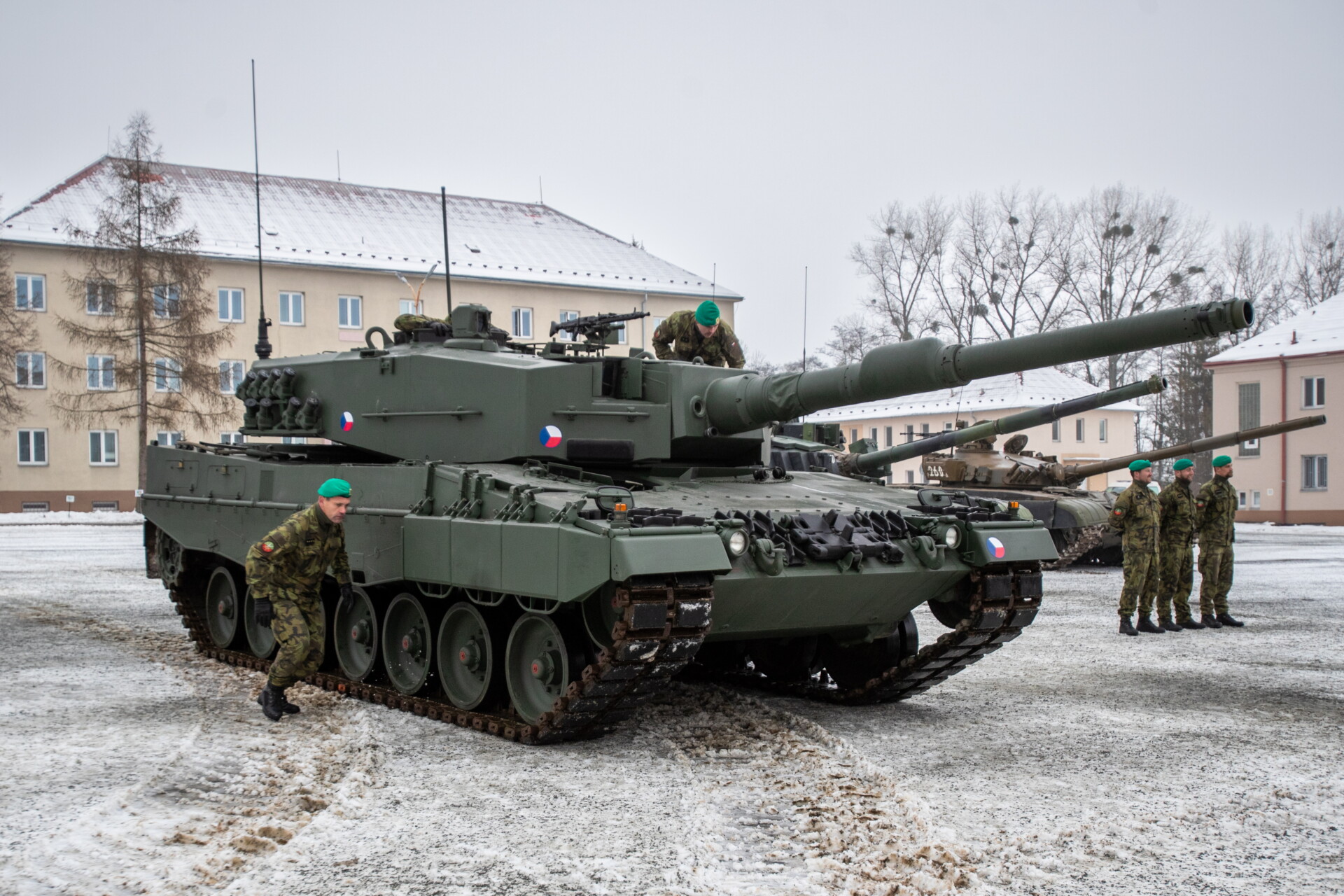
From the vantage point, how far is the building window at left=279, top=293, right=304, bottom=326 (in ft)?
133

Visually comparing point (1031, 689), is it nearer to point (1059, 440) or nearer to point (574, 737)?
point (574, 737)

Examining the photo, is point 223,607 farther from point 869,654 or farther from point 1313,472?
point 1313,472

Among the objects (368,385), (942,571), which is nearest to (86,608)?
(368,385)

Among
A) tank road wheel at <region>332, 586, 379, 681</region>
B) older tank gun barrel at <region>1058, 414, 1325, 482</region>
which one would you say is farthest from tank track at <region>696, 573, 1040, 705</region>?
older tank gun barrel at <region>1058, 414, 1325, 482</region>

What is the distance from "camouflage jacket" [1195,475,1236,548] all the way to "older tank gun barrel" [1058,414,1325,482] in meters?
0.77

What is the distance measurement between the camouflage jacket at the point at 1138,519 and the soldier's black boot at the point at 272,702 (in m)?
8.45

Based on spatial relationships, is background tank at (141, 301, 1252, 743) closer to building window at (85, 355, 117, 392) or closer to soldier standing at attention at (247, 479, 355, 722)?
soldier standing at attention at (247, 479, 355, 722)

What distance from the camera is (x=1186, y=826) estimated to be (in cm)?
637

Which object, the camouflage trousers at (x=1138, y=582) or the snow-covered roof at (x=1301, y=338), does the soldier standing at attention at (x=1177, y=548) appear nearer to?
the camouflage trousers at (x=1138, y=582)

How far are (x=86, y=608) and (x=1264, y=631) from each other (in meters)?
12.8

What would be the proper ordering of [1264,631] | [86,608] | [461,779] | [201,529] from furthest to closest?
[86,608] < [1264,631] < [201,529] < [461,779]

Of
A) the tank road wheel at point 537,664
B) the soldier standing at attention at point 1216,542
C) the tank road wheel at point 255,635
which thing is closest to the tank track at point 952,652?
the tank road wheel at point 537,664

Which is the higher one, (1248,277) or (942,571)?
(1248,277)

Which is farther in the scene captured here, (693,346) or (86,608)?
(86,608)
